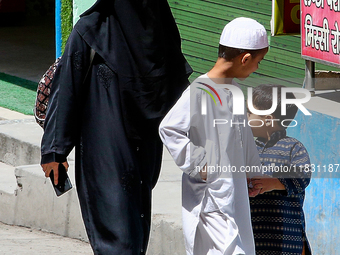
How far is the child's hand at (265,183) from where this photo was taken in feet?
9.27

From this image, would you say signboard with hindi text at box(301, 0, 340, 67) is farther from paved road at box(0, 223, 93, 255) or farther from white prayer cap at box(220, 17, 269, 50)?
paved road at box(0, 223, 93, 255)

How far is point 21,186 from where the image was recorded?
518cm

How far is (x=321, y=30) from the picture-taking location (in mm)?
4016

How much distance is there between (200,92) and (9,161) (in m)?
4.21

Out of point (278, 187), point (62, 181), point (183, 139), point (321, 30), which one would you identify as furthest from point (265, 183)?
point (321, 30)

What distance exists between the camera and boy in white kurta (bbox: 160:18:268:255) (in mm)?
2613

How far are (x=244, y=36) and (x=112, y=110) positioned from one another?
84 centimetres

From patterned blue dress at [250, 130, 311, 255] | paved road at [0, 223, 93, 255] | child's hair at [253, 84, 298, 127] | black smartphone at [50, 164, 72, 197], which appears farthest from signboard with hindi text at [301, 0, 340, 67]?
paved road at [0, 223, 93, 255]

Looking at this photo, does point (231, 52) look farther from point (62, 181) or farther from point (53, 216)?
point (53, 216)

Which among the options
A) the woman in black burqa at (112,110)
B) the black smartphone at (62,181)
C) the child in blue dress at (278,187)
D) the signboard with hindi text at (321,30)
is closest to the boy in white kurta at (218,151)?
the child in blue dress at (278,187)

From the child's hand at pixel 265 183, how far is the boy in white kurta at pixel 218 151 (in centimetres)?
16

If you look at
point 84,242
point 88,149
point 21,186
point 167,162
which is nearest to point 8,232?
point 21,186

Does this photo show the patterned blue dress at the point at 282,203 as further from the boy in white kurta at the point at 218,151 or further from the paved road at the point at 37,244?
the paved road at the point at 37,244

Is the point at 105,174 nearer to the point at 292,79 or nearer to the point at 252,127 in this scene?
the point at 252,127
